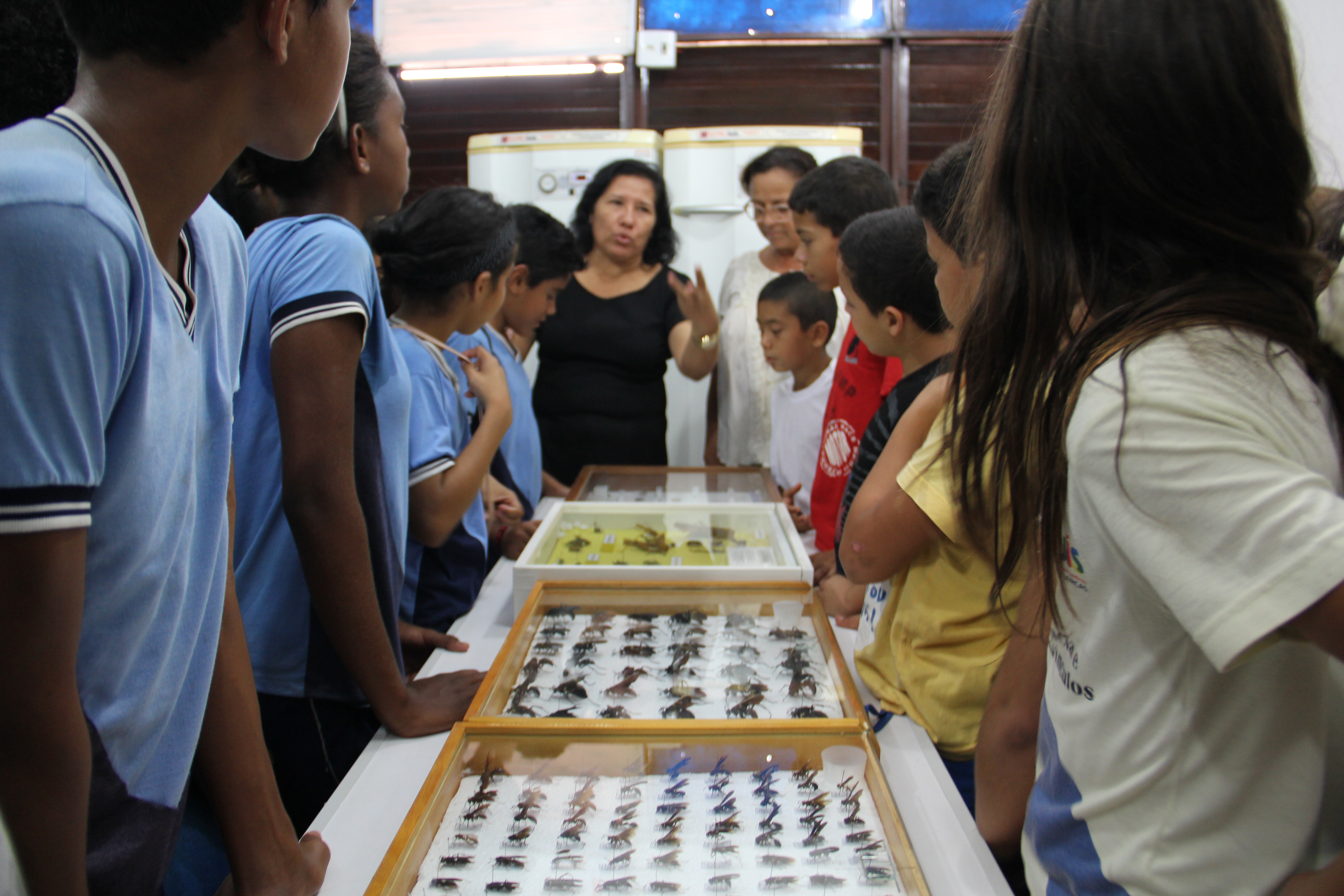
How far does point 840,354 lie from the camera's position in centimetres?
206

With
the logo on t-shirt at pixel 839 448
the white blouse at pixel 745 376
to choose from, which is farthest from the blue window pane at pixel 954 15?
the logo on t-shirt at pixel 839 448

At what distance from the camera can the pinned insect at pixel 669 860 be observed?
87cm

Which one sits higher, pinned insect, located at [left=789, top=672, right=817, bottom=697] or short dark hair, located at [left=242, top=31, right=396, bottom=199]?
short dark hair, located at [left=242, top=31, right=396, bottom=199]

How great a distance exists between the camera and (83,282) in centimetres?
54

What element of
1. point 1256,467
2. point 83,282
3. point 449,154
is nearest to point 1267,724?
point 1256,467

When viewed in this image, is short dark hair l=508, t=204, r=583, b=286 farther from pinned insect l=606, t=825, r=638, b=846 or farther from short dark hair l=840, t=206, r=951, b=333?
pinned insect l=606, t=825, r=638, b=846

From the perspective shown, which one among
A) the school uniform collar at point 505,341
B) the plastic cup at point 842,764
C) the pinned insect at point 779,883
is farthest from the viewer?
the school uniform collar at point 505,341

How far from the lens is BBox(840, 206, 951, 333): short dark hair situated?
5.15 ft

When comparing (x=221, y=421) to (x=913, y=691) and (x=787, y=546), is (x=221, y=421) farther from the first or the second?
(x=787, y=546)

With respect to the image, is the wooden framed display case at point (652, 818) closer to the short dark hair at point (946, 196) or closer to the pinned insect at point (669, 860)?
the pinned insect at point (669, 860)

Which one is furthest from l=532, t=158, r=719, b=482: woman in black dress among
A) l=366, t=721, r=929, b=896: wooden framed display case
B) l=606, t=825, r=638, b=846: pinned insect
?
l=606, t=825, r=638, b=846: pinned insect

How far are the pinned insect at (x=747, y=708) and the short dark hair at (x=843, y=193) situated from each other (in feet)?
4.73

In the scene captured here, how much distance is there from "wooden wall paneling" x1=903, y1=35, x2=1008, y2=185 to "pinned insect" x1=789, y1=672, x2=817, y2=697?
440 cm

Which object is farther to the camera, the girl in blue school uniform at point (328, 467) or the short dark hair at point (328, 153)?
the short dark hair at point (328, 153)
